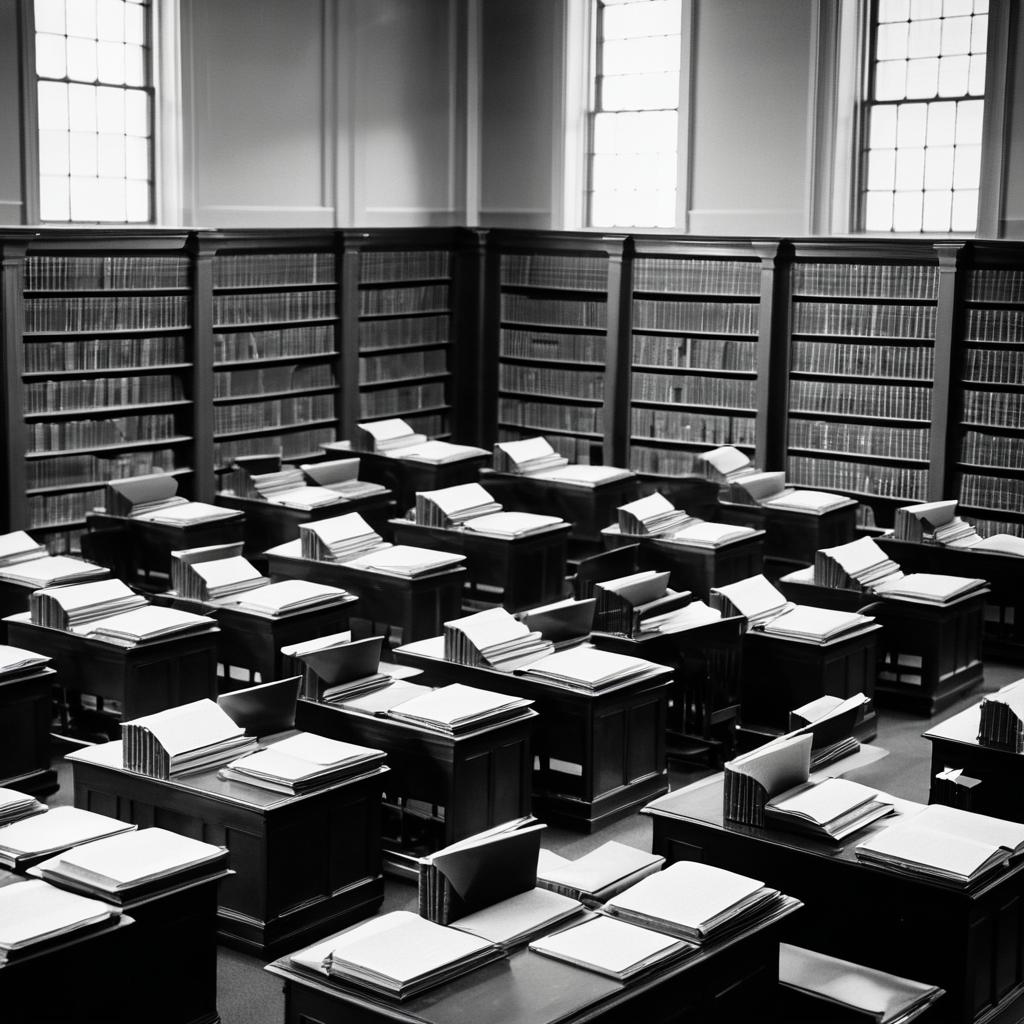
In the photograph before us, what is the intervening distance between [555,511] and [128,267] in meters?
3.25

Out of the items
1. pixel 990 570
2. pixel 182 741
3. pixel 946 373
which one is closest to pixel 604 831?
pixel 182 741

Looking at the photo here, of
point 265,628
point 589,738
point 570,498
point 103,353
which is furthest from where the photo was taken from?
point 570,498

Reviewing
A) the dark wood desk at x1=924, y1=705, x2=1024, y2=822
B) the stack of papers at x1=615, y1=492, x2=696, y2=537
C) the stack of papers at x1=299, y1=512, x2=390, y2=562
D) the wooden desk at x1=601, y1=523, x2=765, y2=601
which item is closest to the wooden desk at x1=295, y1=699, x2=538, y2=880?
the dark wood desk at x1=924, y1=705, x2=1024, y2=822

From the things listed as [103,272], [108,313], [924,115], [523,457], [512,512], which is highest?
[924,115]

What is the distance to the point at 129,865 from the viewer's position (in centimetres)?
413

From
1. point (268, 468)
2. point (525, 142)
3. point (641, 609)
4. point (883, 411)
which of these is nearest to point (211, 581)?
point (641, 609)

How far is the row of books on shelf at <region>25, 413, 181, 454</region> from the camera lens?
9.47 meters

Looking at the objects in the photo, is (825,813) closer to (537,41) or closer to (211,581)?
(211,581)

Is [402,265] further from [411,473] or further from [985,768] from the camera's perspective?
[985,768]

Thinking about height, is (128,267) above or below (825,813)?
above

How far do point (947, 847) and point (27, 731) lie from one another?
3.80 metres

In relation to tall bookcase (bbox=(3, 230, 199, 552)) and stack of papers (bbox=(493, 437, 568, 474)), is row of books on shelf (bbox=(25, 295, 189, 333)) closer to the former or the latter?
tall bookcase (bbox=(3, 230, 199, 552))

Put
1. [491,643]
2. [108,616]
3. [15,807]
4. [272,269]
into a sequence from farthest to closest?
[272,269]
[108,616]
[491,643]
[15,807]

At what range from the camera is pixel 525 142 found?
12039 millimetres
